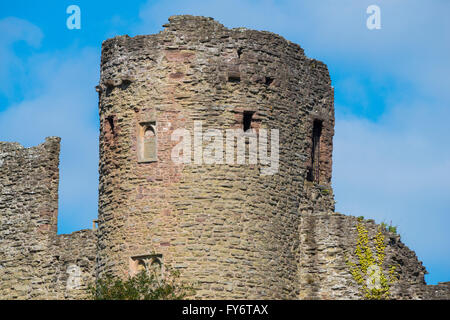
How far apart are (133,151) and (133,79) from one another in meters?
2.02

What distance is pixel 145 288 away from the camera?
140 feet

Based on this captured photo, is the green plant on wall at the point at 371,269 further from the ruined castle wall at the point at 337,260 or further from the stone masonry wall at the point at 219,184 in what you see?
the stone masonry wall at the point at 219,184

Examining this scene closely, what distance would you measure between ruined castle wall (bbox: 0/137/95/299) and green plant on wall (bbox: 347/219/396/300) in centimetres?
818

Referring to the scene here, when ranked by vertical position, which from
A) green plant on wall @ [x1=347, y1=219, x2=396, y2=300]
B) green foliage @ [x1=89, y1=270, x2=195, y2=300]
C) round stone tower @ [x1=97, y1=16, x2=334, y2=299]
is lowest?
green foliage @ [x1=89, y1=270, x2=195, y2=300]

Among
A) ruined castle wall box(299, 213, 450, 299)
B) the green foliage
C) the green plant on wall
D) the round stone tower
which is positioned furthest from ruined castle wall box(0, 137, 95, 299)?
the green plant on wall

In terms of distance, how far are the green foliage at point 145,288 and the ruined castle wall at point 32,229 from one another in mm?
4304

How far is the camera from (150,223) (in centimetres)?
4388

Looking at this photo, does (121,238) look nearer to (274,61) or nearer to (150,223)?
(150,223)

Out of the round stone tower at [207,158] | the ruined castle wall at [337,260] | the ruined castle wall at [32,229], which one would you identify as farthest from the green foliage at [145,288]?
the ruined castle wall at [32,229]

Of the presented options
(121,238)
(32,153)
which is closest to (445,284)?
(121,238)

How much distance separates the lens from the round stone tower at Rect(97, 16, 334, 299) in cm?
4356

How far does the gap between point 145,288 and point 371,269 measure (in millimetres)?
6580

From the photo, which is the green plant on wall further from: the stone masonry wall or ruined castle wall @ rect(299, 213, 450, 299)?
the stone masonry wall

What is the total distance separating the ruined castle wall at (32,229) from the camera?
47.8 metres
